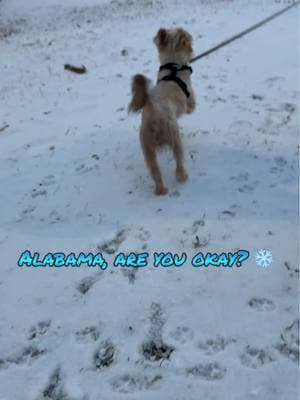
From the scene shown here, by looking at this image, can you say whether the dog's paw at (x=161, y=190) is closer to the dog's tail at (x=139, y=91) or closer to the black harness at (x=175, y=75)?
the dog's tail at (x=139, y=91)

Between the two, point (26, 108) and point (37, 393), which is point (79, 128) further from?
point (37, 393)

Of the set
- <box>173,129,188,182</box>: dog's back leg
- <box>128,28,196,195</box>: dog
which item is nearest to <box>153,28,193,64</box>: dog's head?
<box>128,28,196,195</box>: dog

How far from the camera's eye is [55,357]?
3072 mm

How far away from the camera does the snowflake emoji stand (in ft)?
11.7

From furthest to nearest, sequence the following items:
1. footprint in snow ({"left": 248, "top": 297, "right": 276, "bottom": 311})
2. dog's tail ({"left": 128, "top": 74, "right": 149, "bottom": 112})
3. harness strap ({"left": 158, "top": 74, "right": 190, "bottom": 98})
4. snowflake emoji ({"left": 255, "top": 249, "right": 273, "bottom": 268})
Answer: harness strap ({"left": 158, "top": 74, "right": 190, "bottom": 98}) → dog's tail ({"left": 128, "top": 74, "right": 149, "bottom": 112}) → snowflake emoji ({"left": 255, "top": 249, "right": 273, "bottom": 268}) → footprint in snow ({"left": 248, "top": 297, "right": 276, "bottom": 311})

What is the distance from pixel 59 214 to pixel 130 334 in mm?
2047

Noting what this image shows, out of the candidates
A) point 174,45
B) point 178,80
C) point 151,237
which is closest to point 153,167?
point 151,237

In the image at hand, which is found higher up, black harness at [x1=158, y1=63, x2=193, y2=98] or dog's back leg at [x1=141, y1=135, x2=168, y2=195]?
black harness at [x1=158, y1=63, x2=193, y2=98]

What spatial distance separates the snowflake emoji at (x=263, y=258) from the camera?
3.57 metres

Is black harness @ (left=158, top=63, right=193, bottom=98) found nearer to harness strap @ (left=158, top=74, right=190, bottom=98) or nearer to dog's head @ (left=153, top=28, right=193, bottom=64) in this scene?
harness strap @ (left=158, top=74, right=190, bottom=98)

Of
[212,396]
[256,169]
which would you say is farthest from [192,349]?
[256,169]

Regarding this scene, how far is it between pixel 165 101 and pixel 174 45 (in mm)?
1073

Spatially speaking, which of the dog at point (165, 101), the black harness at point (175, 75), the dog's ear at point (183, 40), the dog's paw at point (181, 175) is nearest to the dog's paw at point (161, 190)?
the dog at point (165, 101)

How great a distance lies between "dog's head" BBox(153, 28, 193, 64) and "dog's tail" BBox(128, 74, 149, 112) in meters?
1.17
